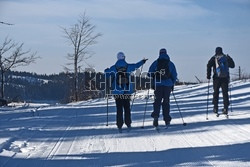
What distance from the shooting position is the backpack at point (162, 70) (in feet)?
45.2

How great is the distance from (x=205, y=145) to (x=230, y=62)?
19.1 feet

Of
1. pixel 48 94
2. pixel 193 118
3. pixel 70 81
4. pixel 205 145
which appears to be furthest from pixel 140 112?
pixel 48 94

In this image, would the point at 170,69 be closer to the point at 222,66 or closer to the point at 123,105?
the point at 123,105

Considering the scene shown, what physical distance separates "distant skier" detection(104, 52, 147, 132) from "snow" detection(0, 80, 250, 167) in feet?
1.48

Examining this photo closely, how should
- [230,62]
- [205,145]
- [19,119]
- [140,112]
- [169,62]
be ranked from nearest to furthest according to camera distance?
[205,145] → [169,62] → [230,62] → [19,119] → [140,112]

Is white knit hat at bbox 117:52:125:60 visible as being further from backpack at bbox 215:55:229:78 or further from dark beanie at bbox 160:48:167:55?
backpack at bbox 215:55:229:78

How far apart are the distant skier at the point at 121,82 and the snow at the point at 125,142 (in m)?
0.45

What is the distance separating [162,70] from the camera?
45.2ft

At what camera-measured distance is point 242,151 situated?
32.1ft

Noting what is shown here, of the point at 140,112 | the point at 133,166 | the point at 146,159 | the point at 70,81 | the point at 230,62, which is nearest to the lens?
the point at 133,166

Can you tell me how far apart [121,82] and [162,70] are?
3.69 ft

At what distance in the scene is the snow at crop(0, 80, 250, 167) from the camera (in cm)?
923

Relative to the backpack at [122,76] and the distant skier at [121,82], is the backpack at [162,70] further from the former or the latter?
the backpack at [122,76]

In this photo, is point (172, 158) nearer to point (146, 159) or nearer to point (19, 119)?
point (146, 159)
